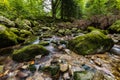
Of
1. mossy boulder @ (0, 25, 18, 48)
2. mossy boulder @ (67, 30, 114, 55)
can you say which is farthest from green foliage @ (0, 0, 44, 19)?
mossy boulder @ (67, 30, 114, 55)

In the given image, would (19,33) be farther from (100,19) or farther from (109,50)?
(100,19)

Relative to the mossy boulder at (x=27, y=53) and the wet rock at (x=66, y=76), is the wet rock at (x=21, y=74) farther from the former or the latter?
the wet rock at (x=66, y=76)

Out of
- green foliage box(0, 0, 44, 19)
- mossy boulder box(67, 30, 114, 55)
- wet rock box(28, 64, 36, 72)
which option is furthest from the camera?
green foliage box(0, 0, 44, 19)

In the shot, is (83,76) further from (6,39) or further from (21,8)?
(21,8)

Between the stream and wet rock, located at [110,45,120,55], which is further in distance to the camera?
wet rock, located at [110,45,120,55]

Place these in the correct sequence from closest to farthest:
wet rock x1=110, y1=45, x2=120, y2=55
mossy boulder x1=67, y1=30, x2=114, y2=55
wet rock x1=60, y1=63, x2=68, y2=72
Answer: wet rock x1=60, y1=63, x2=68, y2=72
mossy boulder x1=67, y1=30, x2=114, y2=55
wet rock x1=110, y1=45, x2=120, y2=55

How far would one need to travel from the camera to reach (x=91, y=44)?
5.09 m

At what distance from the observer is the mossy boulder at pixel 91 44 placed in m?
4.96

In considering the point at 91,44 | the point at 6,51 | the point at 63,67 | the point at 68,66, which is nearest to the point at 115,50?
the point at 91,44

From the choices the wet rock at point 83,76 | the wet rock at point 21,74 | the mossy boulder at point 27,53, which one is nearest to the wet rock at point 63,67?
the wet rock at point 83,76

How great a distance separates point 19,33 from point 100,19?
5.99 meters

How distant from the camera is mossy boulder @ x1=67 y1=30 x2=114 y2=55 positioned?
16.3 ft

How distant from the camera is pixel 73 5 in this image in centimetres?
1861

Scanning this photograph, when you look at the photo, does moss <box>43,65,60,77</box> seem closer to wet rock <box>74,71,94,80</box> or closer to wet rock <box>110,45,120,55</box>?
wet rock <box>74,71,94,80</box>
